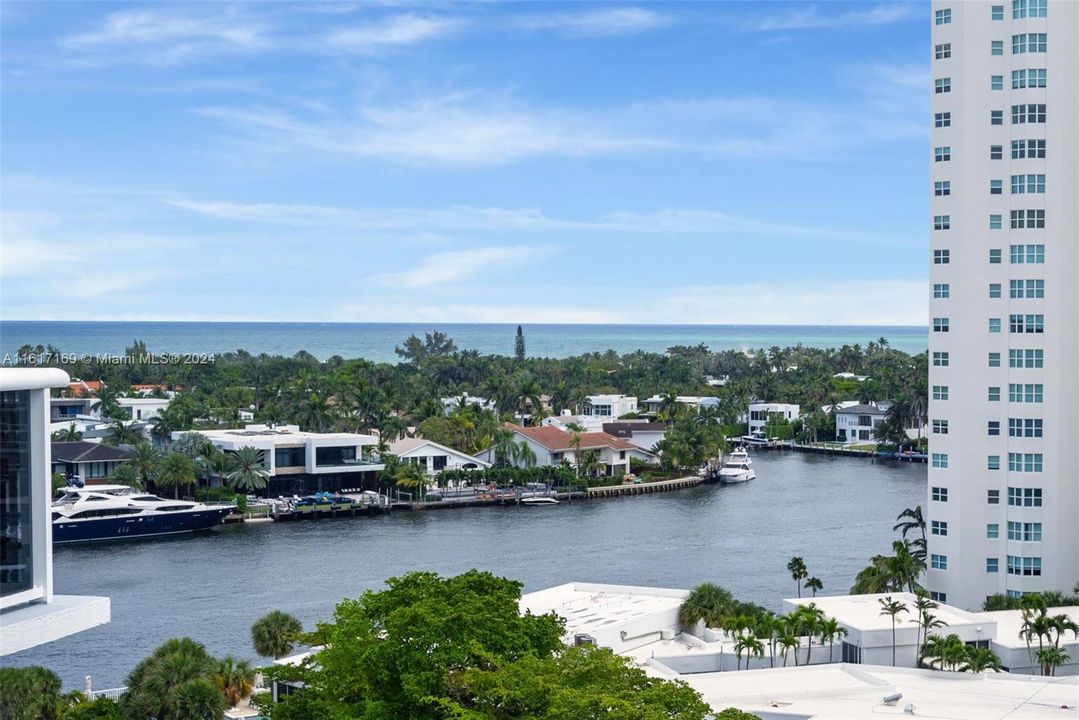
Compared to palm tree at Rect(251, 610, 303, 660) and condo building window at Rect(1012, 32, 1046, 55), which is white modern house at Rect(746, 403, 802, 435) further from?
palm tree at Rect(251, 610, 303, 660)

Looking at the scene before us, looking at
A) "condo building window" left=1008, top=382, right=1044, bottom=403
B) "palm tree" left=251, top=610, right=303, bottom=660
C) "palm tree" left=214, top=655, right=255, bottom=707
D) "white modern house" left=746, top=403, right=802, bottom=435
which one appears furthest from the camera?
"white modern house" left=746, top=403, right=802, bottom=435

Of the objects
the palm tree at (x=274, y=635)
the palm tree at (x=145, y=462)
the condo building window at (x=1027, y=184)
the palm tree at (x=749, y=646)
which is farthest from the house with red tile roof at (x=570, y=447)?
the palm tree at (x=749, y=646)

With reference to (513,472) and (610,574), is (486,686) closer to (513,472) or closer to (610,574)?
(610,574)

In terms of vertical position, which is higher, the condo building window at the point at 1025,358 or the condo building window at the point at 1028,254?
the condo building window at the point at 1028,254

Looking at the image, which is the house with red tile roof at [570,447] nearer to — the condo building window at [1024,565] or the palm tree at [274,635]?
the condo building window at [1024,565]

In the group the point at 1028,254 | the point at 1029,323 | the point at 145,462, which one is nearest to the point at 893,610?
the point at 1029,323

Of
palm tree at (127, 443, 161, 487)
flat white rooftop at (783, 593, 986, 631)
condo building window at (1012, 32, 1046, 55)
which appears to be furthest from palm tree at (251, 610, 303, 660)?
palm tree at (127, 443, 161, 487)
